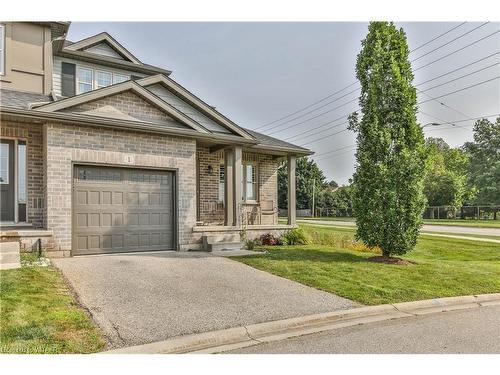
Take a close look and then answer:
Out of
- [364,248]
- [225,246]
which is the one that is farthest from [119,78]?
[364,248]

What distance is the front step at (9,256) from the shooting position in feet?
24.1

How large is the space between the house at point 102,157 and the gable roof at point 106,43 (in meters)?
0.13

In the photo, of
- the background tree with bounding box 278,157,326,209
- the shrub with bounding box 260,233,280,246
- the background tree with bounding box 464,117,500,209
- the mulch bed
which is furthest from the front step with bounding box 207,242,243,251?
the background tree with bounding box 464,117,500,209

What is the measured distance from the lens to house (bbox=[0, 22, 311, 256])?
30.8ft

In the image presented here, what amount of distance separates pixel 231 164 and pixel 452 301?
7.63 meters

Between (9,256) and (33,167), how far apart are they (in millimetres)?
2960

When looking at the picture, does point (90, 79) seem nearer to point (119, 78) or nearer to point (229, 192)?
point (119, 78)

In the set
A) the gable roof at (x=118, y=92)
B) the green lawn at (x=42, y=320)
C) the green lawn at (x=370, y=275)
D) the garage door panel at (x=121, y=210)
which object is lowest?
the green lawn at (x=370, y=275)

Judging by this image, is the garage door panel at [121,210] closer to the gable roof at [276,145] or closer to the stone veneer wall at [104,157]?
the stone veneer wall at [104,157]

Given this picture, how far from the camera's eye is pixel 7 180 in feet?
31.6

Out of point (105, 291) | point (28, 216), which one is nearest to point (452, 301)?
point (105, 291)

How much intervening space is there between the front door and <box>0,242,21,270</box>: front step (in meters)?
2.16

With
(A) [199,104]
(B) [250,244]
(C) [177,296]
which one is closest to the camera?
(C) [177,296]

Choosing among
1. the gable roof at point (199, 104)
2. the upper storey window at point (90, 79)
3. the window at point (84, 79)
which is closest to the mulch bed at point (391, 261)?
the gable roof at point (199, 104)
